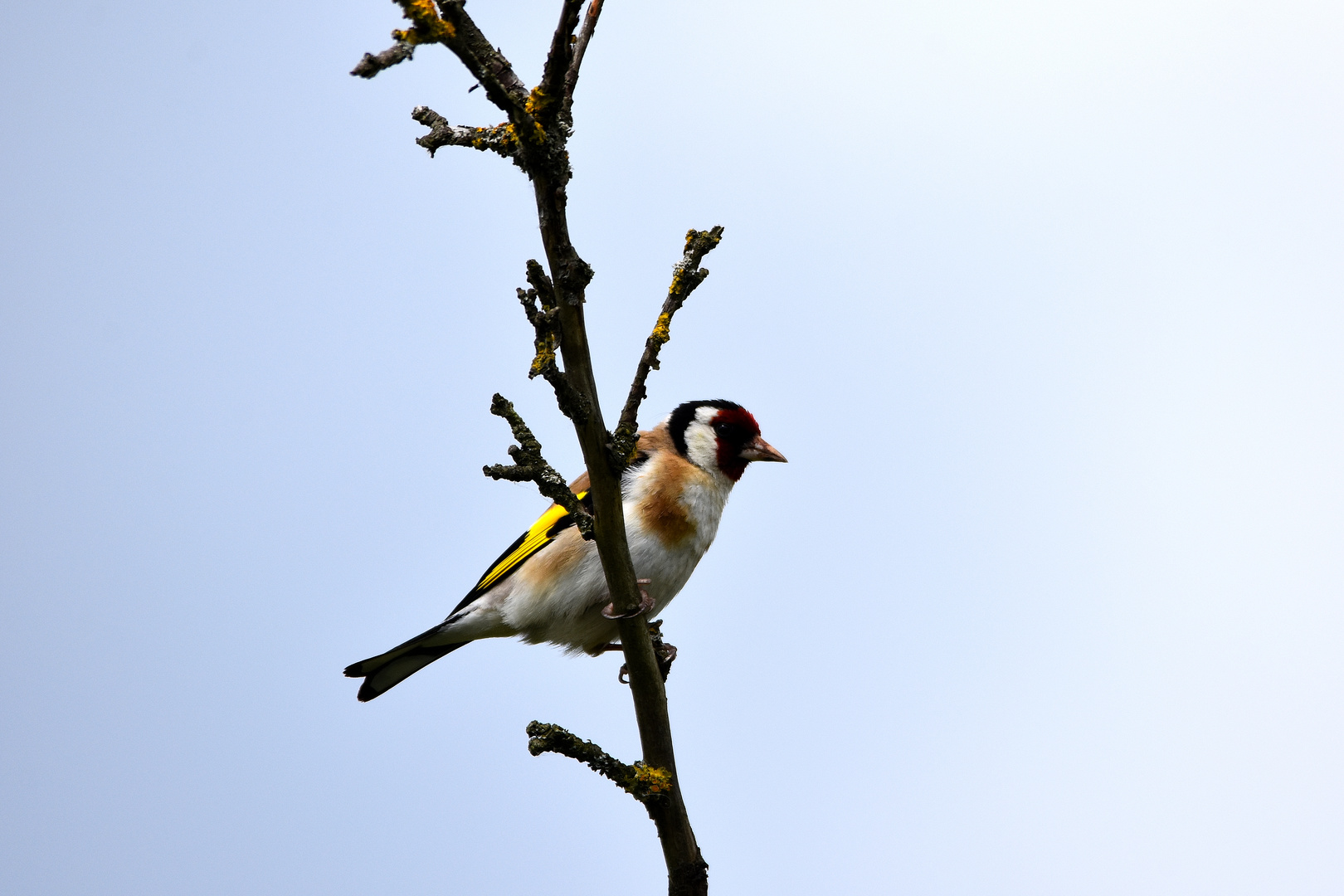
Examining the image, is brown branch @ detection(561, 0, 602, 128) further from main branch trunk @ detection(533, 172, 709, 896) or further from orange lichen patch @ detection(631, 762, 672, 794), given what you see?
orange lichen patch @ detection(631, 762, 672, 794)

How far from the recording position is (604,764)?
3.89 m

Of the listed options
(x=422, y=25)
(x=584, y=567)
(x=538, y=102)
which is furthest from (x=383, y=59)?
(x=584, y=567)

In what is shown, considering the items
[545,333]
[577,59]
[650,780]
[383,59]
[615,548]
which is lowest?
[650,780]

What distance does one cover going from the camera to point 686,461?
5.79m

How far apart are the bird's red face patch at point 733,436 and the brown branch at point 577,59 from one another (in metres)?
3.21

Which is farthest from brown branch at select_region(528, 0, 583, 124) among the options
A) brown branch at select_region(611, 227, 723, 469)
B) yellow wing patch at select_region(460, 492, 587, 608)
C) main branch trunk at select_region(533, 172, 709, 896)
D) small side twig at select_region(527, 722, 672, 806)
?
yellow wing patch at select_region(460, 492, 587, 608)

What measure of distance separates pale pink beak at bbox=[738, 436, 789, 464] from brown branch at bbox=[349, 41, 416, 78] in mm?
3836

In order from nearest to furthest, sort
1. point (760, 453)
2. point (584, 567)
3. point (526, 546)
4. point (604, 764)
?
point (604, 764)
point (584, 567)
point (526, 546)
point (760, 453)

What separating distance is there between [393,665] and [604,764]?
236 cm

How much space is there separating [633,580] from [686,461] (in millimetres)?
2296

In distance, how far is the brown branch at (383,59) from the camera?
257 cm

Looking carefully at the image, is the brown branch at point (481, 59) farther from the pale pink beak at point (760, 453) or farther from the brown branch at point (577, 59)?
the pale pink beak at point (760, 453)

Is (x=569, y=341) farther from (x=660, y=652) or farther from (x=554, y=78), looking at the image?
(x=660, y=652)

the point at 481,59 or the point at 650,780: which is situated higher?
the point at 481,59
